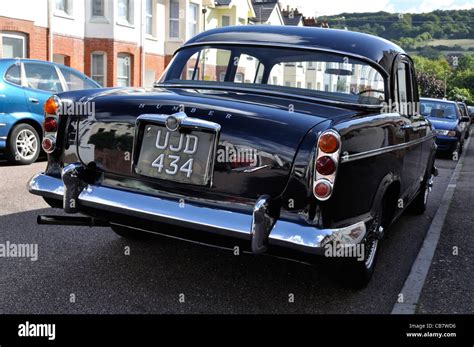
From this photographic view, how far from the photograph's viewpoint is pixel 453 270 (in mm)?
4609

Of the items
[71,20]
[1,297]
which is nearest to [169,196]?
[1,297]

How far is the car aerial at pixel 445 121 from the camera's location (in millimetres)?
14266

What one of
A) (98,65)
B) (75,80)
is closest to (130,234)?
(75,80)

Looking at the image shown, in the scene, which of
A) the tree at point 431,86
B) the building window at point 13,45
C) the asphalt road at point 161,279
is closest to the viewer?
the asphalt road at point 161,279

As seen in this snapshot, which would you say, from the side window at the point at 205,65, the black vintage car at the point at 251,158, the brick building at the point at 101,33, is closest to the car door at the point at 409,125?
the black vintage car at the point at 251,158

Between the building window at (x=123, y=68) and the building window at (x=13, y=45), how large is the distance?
5.22m

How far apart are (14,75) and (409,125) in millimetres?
6987

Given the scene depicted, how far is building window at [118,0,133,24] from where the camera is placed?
2277cm

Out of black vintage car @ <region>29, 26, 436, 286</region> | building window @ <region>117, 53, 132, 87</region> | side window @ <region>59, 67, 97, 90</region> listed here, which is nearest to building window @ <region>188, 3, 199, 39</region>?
building window @ <region>117, 53, 132, 87</region>

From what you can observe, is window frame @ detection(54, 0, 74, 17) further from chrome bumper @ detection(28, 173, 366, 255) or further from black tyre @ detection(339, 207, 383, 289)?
black tyre @ detection(339, 207, 383, 289)

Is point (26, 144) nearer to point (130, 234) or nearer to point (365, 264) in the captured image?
point (130, 234)

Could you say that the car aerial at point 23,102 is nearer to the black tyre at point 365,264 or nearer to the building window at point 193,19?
the black tyre at point 365,264

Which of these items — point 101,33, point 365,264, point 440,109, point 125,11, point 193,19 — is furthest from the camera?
point 193,19

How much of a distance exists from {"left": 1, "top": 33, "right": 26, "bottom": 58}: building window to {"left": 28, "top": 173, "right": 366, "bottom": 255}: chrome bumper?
15509mm
